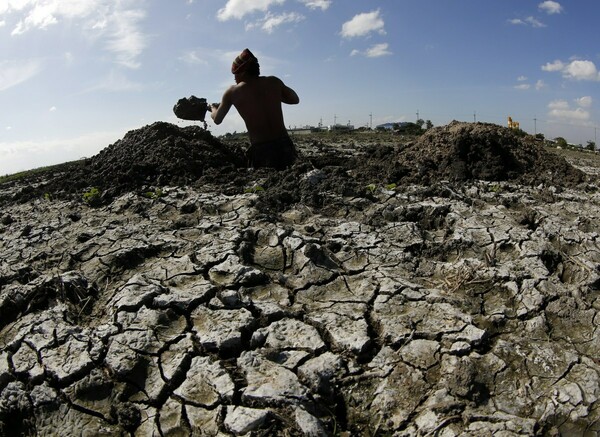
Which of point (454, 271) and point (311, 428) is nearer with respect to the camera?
point (311, 428)

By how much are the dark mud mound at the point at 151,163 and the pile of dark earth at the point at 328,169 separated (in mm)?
13

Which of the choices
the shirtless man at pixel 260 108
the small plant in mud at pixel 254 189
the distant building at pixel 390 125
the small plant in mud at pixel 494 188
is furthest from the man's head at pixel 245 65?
the distant building at pixel 390 125

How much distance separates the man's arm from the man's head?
235 mm

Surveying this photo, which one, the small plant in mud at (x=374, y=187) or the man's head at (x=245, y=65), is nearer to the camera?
the small plant in mud at (x=374, y=187)

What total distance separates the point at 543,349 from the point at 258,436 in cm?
168

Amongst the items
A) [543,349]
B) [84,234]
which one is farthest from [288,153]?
[543,349]

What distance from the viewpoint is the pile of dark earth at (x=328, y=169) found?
5.30 meters

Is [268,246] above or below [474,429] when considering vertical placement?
above

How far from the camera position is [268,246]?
4.04 metres

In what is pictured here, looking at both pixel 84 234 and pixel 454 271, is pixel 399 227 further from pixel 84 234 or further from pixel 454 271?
pixel 84 234

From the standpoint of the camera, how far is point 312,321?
3.04 meters

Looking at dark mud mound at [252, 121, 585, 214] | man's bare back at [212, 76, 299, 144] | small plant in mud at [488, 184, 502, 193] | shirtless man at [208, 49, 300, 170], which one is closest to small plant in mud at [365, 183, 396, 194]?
dark mud mound at [252, 121, 585, 214]

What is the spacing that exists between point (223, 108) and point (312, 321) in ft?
12.2

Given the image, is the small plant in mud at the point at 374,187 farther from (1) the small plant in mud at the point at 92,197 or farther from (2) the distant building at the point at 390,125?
(2) the distant building at the point at 390,125
